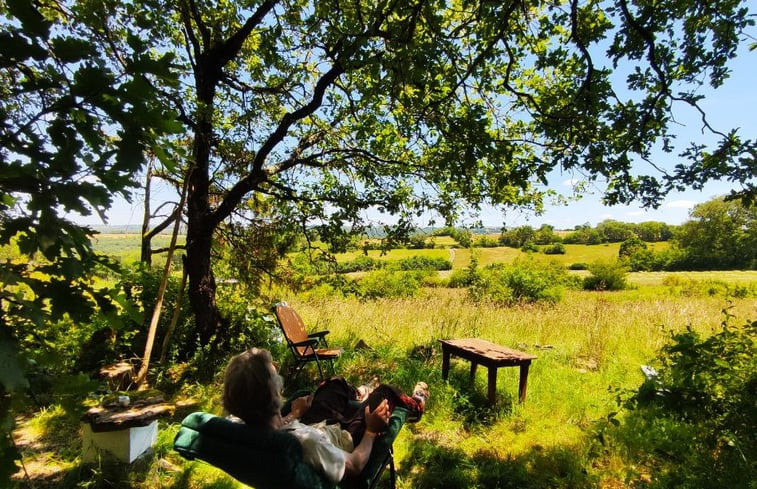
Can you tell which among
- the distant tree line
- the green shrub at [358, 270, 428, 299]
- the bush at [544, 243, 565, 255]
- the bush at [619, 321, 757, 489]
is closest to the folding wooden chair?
the bush at [619, 321, 757, 489]

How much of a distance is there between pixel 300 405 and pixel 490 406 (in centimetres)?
214

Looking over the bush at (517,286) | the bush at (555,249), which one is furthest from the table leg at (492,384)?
Result: the bush at (555,249)

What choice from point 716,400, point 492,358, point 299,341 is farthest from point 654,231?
point 716,400

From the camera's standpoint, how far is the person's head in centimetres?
175

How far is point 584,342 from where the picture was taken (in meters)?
5.96

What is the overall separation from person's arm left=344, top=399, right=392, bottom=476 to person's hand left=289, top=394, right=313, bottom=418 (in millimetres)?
490

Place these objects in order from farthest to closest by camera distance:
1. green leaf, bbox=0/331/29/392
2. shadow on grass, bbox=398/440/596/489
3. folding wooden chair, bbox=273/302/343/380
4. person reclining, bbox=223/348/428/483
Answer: folding wooden chair, bbox=273/302/343/380 → shadow on grass, bbox=398/440/596/489 → person reclining, bbox=223/348/428/483 → green leaf, bbox=0/331/29/392

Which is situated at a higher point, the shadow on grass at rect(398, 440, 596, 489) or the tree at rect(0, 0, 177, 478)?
the tree at rect(0, 0, 177, 478)

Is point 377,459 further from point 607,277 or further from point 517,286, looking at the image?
point 607,277

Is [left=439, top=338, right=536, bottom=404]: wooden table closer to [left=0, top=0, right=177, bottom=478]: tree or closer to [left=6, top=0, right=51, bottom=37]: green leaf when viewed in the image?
[left=0, top=0, right=177, bottom=478]: tree

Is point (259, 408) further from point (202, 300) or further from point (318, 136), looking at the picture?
point (318, 136)

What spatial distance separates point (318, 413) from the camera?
2365 mm

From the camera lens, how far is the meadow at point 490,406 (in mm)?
2834

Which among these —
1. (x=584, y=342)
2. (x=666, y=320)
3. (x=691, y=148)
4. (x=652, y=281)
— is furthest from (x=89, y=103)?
(x=652, y=281)
